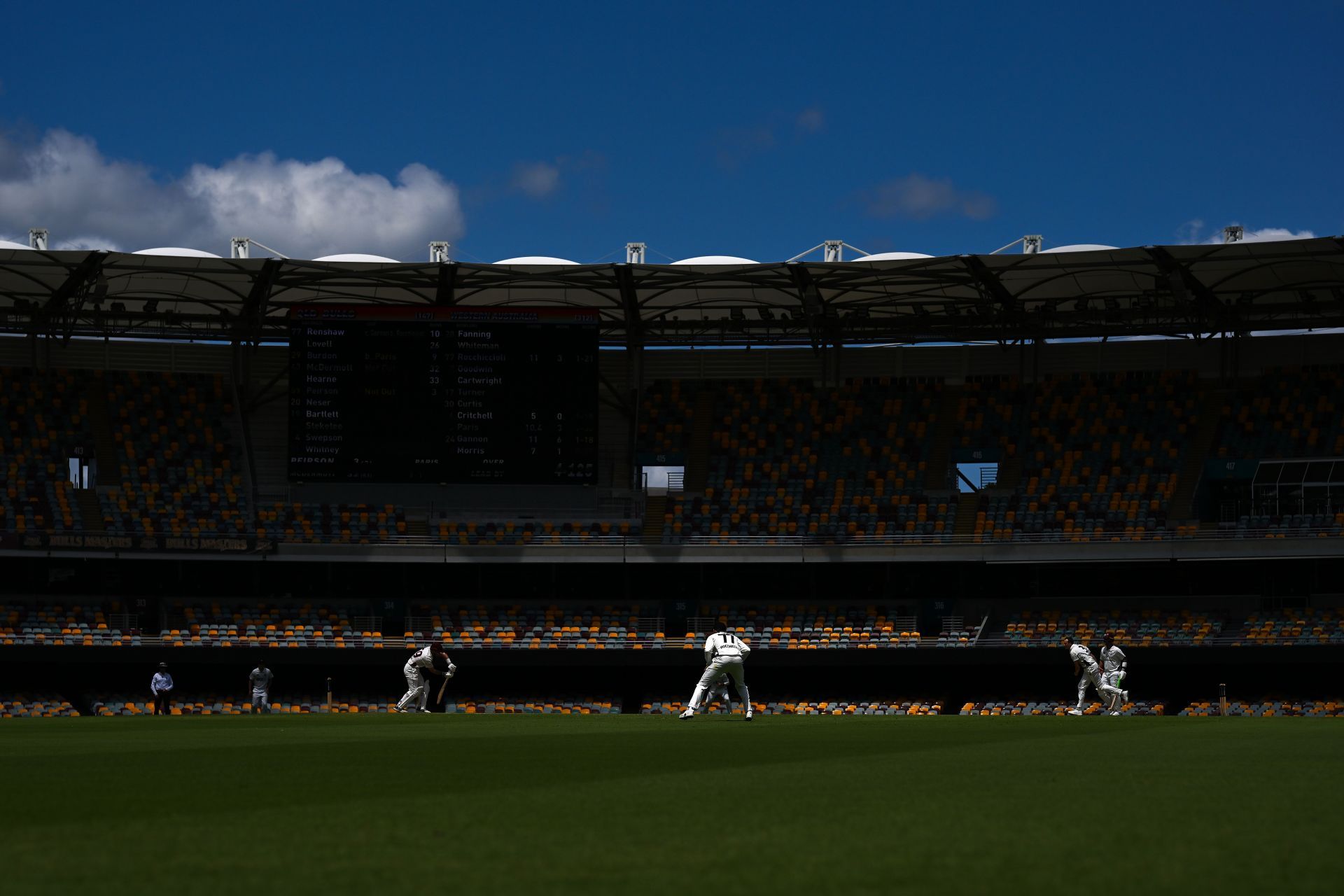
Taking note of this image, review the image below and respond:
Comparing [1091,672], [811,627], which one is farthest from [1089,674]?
[811,627]

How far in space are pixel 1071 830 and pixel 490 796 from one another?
362 cm

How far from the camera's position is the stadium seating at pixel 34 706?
41719mm

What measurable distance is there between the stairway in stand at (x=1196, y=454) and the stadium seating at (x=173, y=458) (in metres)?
29.3

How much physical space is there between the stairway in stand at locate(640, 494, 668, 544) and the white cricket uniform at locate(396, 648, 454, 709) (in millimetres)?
13242

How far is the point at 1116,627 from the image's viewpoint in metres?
43.6

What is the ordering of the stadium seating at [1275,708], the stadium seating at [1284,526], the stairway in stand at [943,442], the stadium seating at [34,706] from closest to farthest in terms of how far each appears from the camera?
the stadium seating at [1275,708], the stadium seating at [34,706], the stadium seating at [1284,526], the stairway in stand at [943,442]

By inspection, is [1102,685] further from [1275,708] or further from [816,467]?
[816,467]

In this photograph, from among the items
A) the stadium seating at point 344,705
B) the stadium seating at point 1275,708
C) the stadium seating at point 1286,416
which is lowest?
the stadium seating at point 344,705

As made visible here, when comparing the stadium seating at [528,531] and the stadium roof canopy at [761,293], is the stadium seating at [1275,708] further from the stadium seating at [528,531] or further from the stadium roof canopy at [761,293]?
the stadium seating at [528,531]

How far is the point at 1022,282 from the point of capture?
4506cm

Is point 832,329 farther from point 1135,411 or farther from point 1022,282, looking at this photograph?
point 1135,411

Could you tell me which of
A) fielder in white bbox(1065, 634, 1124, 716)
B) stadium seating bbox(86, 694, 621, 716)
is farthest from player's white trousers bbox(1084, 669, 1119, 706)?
stadium seating bbox(86, 694, 621, 716)

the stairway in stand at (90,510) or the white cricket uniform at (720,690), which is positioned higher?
the stairway in stand at (90,510)

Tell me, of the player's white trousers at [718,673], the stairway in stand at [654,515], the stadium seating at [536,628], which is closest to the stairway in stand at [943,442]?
the stairway in stand at [654,515]
